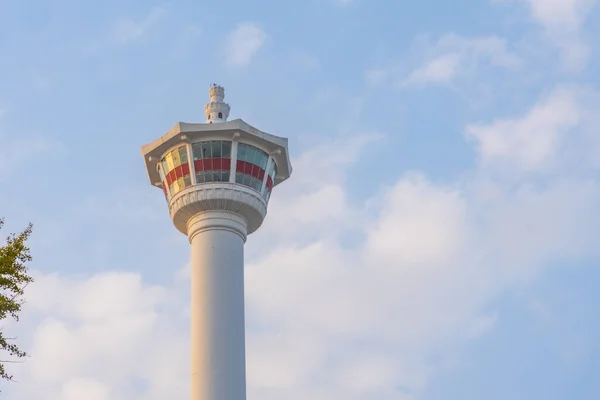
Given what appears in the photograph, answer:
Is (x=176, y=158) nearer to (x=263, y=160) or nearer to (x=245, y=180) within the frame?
(x=245, y=180)

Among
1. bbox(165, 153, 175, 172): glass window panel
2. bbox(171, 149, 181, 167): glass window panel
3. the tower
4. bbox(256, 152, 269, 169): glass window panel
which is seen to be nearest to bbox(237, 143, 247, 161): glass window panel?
the tower

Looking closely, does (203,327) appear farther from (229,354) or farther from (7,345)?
(7,345)

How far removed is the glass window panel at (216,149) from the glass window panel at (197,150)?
90 cm

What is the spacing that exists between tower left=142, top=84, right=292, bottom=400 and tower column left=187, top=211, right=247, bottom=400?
0.06 m

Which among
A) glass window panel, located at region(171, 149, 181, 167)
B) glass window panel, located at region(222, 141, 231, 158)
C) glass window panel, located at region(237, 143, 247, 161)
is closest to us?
glass window panel, located at region(222, 141, 231, 158)

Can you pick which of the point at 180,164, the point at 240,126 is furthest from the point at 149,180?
the point at 240,126

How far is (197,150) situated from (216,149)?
4.36ft

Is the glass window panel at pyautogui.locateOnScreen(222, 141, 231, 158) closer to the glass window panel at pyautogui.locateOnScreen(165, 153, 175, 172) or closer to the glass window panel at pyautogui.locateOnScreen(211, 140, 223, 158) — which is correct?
the glass window panel at pyautogui.locateOnScreen(211, 140, 223, 158)

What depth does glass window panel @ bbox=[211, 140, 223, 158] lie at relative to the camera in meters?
65.8

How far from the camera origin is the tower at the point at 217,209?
A: 59875 mm

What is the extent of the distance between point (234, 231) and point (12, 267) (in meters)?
30.0

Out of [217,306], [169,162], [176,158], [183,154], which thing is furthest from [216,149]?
[217,306]

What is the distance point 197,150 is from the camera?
6606 centimetres

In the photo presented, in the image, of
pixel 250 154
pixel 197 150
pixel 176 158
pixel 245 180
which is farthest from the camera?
pixel 176 158
